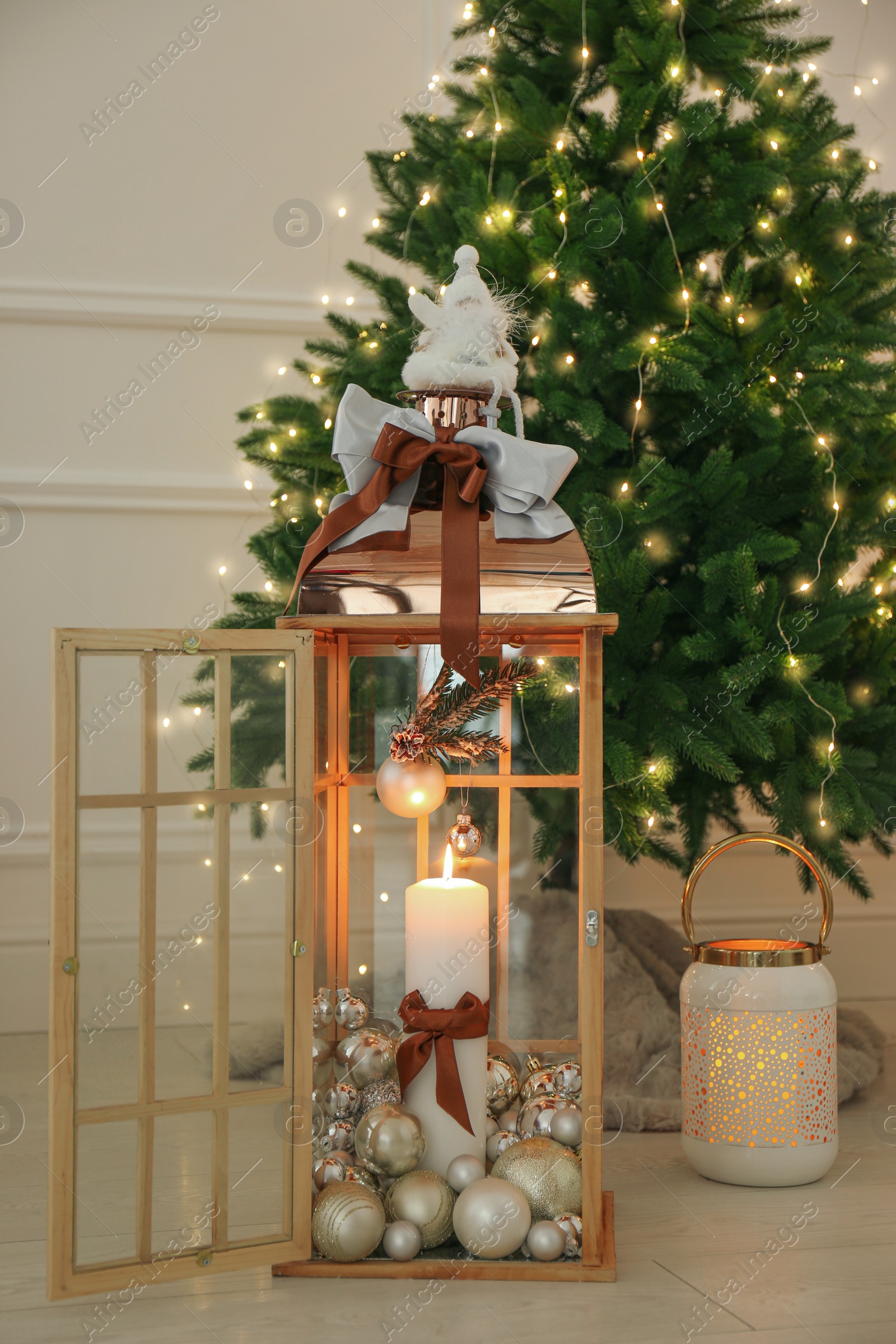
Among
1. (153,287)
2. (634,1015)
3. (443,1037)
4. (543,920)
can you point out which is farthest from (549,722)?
(153,287)

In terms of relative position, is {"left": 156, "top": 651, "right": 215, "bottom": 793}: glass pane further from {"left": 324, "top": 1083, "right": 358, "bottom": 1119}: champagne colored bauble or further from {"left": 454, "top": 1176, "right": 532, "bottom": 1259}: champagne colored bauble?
{"left": 454, "top": 1176, "right": 532, "bottom": 1259}: champagne colored bauble

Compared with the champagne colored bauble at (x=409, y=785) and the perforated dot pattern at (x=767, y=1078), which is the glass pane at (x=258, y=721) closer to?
the champagne colored bauble at (x=409, y=785)

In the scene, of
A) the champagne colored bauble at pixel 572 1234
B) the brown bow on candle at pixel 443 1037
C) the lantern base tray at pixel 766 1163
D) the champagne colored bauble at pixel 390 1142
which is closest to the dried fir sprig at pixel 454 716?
the brown bow on candle at pixel 443 1037

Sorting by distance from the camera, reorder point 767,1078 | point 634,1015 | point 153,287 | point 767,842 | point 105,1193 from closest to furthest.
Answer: point 105,1193
point 767,1078
point 767,842
point 634,1015
point 153,287

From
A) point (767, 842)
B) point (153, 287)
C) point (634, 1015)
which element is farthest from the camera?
point (153, 287)

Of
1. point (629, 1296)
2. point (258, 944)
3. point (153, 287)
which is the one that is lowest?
point (629, 1296)

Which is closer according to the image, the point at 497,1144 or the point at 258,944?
the point at 258,944

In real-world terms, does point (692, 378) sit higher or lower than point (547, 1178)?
higher

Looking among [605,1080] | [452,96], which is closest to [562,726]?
[605,1080]

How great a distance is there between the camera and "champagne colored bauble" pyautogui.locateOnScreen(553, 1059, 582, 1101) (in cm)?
112

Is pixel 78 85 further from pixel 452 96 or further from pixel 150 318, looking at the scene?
pixel 452 96

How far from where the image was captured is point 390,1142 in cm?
105

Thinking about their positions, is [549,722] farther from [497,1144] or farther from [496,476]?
[497,1144]

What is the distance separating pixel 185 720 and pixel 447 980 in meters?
0.36
